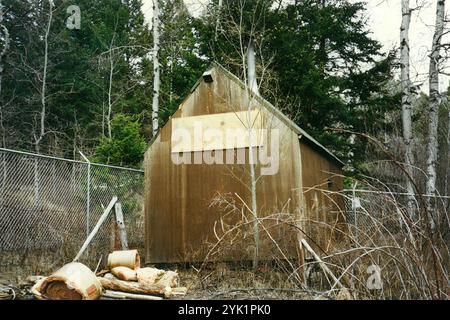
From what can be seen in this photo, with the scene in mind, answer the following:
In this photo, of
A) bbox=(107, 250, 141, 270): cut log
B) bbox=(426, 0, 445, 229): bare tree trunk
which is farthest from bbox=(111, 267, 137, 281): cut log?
bbox=(426, 0, 445, 229): bare tree trunk

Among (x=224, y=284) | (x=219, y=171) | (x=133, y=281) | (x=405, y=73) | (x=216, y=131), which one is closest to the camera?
(x=133, y=281)

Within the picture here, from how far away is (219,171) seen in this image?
1034 cm

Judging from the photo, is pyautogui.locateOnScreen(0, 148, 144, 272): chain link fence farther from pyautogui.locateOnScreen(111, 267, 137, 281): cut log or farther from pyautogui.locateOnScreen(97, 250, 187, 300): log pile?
pyautogui.locateOnScreen(111, 267, 137, 281): cut log

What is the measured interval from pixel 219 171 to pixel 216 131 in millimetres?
1048

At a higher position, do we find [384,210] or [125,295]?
[384,210]

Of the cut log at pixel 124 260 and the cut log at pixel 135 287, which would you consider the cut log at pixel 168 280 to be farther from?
the cut log at pixel 124 260

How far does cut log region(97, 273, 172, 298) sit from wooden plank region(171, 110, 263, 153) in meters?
4.47

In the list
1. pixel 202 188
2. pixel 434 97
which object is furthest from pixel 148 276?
pixel 434 97

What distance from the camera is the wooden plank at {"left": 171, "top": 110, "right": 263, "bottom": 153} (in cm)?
1022

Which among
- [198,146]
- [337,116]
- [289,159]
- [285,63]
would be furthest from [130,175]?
[337,116]

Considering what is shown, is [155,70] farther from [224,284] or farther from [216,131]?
[224,284]

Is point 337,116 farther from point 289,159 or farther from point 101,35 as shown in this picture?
point 101,35

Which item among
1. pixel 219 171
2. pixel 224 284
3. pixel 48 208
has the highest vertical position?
pixel 219 171
